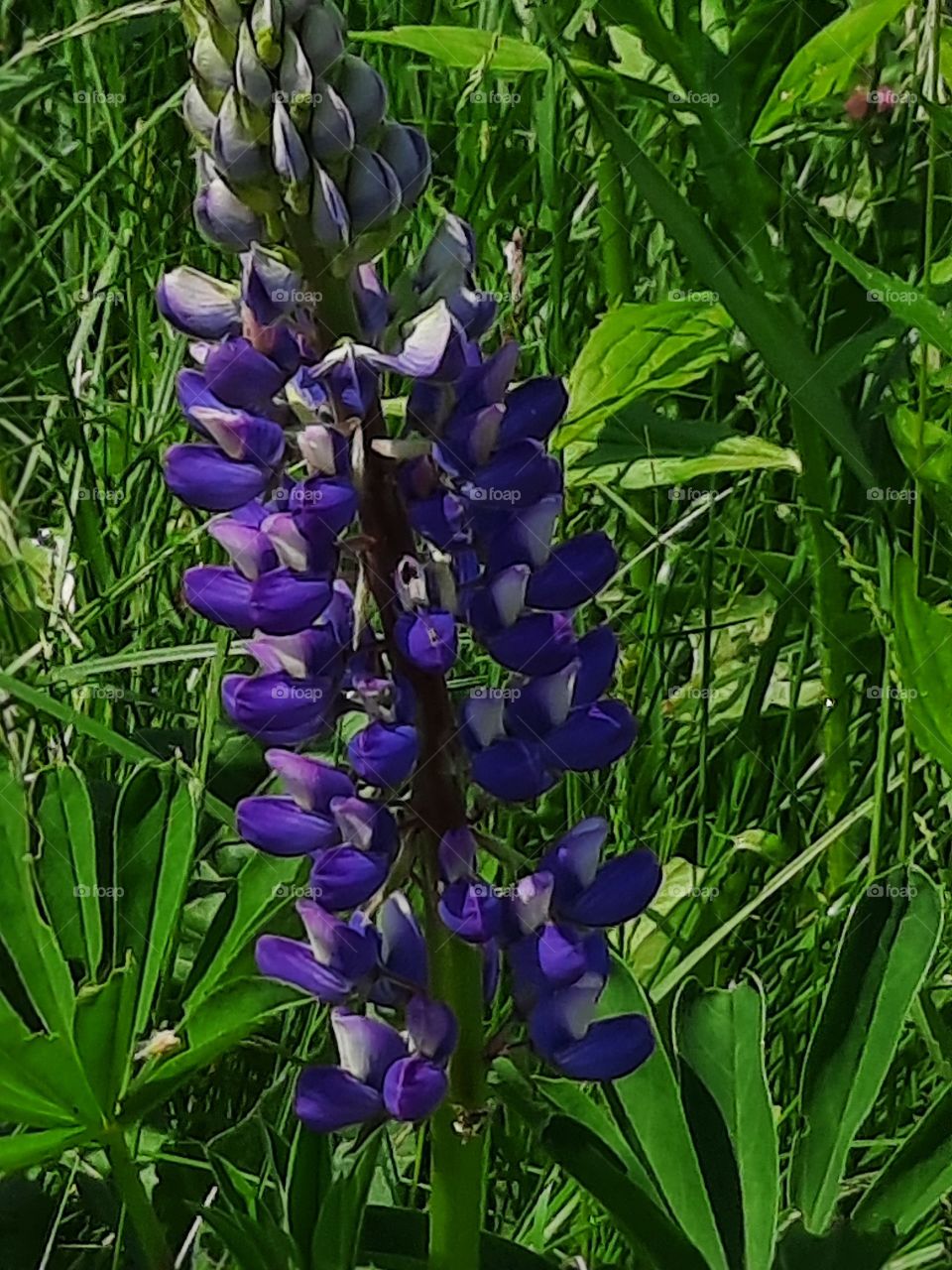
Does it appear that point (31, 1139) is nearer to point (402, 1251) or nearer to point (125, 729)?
point (402, 1251)

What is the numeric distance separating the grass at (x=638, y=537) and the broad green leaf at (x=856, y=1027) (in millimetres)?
125

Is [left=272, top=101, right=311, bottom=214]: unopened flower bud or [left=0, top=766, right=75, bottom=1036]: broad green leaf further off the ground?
[left=272, top=101, right=311, bottom=214]: unopened flower bud

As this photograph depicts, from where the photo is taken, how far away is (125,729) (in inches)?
70.4

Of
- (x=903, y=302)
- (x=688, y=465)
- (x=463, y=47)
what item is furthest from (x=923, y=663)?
(x=463, y=47)

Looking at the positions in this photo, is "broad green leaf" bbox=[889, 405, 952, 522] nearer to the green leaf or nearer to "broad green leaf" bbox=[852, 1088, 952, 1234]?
"broad green leaf" bbox=[852, 1088, 952, 1234]

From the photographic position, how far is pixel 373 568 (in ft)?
3.28

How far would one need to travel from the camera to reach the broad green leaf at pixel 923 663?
1.27m

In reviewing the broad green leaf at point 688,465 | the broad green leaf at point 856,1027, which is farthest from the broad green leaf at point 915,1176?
the broad green leaf at point 688,465

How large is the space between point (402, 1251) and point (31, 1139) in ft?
0.84

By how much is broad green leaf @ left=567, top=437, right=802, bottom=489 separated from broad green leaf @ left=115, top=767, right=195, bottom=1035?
0.53m

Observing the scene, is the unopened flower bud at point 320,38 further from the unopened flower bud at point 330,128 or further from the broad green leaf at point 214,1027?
the broad green leaf at point 214,1027

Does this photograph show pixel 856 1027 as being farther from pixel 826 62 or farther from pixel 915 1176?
pixel 826 62

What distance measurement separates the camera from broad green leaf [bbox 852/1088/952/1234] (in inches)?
44.8

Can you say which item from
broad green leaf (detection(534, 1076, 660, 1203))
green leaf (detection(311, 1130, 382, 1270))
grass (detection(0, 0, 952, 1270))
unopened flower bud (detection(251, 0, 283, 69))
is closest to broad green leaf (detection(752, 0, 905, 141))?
grass (detection(0, 0, 952, 1270))
